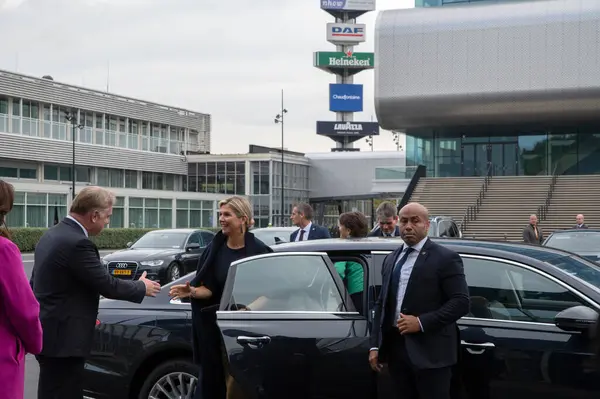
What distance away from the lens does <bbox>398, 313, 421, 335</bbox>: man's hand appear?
4883mm

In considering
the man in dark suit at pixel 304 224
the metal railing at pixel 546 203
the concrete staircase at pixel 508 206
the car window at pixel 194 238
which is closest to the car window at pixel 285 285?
the man in dark suit at pixel 304 224

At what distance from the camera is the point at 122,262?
2089cm

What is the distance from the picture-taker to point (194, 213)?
60.9m

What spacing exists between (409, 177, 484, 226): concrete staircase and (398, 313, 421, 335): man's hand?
3721cm

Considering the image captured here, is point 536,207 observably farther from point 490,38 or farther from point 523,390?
point 523,390

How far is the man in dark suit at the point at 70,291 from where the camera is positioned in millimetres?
5172

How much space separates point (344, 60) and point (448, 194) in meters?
60.8

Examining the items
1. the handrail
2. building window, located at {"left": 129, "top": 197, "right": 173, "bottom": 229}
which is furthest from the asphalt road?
building window, located at {"left": 129, "top": 197, "right": 173, "bottom": 229}

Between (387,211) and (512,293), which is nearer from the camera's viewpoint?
(512,293)

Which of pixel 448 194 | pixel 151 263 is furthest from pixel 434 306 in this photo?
pixel 448 194

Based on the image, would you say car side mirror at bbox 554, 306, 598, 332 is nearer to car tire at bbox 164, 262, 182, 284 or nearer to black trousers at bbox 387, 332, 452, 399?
black trousers at bbox 387, 332, 452, 399

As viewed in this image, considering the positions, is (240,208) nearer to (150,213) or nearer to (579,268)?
(579,268)

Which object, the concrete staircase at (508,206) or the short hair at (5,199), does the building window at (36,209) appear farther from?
the short hair at (5,199)

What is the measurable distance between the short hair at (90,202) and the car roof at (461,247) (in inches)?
52.4
